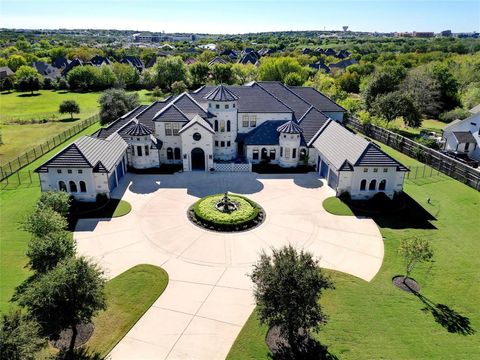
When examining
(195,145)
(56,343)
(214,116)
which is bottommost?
(56,343)

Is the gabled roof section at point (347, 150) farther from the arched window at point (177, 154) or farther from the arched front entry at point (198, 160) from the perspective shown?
the arched window at point (177, 154)

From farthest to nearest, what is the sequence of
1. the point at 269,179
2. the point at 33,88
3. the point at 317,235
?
the point at 33,88 → the point at 269,179 → the point at 317,235

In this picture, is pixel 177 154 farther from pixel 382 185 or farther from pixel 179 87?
pixel 179 87

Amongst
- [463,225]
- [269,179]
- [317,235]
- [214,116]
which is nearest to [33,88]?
[214,116]

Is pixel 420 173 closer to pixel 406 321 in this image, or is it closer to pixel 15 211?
pixel 406 321

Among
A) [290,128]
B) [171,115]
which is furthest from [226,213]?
[171,115]

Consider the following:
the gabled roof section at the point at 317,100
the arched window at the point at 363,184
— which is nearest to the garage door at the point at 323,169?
the arched window at the point at 363,184

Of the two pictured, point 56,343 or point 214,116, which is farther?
point 214,116
